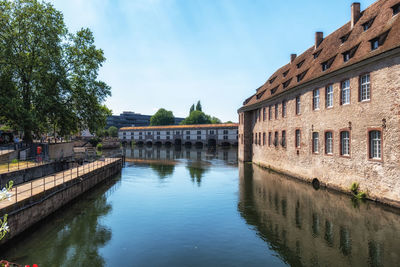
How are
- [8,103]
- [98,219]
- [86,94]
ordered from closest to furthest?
[98,219] < [8,103] < [86,94]

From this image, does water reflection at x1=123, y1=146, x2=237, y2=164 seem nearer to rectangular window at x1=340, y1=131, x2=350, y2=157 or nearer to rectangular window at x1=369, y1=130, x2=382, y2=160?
rectangular window at x1=340, y1=131, x2=350, y2=157

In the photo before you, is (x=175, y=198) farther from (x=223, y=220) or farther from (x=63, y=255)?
(x=63, y=255)

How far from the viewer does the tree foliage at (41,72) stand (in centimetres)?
2569

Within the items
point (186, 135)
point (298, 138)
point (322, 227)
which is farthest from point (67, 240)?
point (186, 135)

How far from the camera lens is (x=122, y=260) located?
32.8 feet

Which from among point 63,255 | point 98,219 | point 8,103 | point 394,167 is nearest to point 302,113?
point 394,167

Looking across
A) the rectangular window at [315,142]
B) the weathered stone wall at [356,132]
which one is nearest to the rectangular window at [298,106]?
the weathered stone wall at [356,132]

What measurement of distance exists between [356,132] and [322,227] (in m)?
7.43

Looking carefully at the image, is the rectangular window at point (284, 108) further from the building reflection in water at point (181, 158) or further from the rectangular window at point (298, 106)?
the building reflection in water at point (181, 158)

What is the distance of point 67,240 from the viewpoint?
12109 mm

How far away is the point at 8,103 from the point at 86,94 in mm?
8163

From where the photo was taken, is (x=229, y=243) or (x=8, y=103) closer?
(x=229, y=243)

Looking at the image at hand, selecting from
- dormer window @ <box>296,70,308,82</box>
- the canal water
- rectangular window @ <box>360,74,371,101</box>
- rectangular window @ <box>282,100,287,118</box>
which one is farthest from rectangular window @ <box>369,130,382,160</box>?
rectangular window @ <box>282,100,287,118</box>

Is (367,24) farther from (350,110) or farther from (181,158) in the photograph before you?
(181,158)
